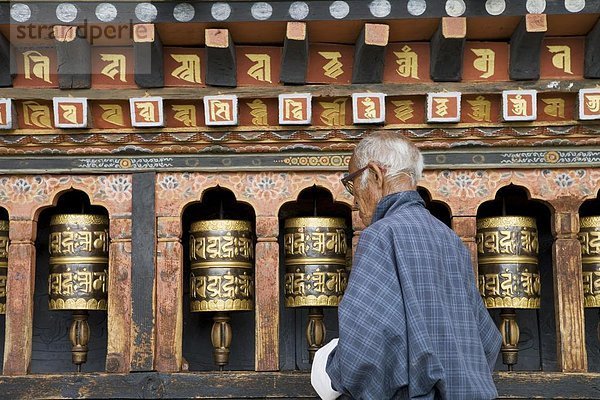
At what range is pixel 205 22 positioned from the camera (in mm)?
4266

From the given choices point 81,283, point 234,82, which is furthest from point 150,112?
point 81,283

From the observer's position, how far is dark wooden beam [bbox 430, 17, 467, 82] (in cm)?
423

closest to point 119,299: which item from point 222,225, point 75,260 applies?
point 75,260

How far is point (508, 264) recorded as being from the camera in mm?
4465

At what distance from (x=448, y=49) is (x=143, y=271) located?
1.64 meters

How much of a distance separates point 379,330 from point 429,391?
0.21 m

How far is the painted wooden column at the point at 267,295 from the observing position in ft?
14.5

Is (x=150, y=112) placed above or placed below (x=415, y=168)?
above

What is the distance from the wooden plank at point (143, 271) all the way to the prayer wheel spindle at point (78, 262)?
185 millimetres

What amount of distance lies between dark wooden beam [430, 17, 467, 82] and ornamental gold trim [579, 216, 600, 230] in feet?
2.86

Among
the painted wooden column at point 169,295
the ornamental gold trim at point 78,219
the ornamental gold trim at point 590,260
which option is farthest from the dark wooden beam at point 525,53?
the ornamental gold trim at point 78,219

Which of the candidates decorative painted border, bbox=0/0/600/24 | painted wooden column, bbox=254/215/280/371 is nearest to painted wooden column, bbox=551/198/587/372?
decorative painted border, bbox=0/0/600/24

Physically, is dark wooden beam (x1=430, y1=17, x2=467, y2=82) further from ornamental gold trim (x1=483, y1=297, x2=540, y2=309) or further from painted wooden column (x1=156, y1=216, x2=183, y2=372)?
painted wooden column (x1=156, y1=216, x2=183, y2=372)

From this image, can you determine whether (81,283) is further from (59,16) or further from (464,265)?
(464,265)
